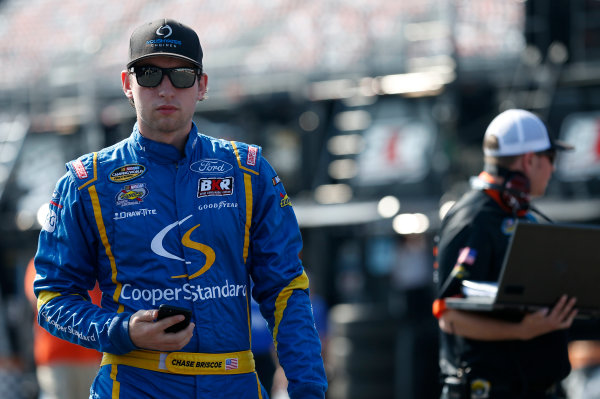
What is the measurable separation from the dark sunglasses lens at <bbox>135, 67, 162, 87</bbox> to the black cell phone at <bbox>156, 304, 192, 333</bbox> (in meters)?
0.75

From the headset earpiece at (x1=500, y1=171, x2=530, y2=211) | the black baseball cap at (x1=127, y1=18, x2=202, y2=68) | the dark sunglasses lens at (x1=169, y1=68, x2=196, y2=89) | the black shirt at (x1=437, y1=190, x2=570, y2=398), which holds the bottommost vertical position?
the black shirt at (x1=437, y1=190, x2=570, y2=398)

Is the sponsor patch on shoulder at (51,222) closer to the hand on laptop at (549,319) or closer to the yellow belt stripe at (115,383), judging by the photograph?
the yellow belt stripe at (115,383)

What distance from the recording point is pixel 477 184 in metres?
5.20

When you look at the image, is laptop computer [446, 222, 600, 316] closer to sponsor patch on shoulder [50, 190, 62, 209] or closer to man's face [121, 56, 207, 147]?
man's face [121, 56, 207, 147]

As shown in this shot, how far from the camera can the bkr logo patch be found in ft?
12.0

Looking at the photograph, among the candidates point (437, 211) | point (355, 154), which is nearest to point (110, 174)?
point (437, 211)

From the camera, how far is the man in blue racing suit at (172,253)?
3.51 meters

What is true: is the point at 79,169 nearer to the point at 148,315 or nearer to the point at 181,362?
the point at 148,315

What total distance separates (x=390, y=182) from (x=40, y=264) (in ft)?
29.5

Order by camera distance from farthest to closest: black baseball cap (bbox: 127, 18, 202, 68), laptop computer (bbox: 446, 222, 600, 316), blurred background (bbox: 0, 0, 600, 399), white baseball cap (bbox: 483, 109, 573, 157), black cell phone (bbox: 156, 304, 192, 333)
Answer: blurred background (bbox: 0, 0, 600, 399), white baseball cap (bbox: 483, 109, 573, 157), laptop computer (bbox: 446, 222, 600, 316), black baseball cap (bbox: 127, 18, 202, 68), black cell phone (bbox: 156, 304, 192, 333)

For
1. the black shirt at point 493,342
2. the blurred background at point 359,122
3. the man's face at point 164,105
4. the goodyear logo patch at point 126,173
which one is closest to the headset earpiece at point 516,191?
the black shirt at point 493,342

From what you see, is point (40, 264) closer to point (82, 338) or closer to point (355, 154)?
point (82, 338)

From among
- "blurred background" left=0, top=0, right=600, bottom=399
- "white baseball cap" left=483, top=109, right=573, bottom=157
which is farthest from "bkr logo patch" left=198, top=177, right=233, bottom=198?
"blurred background" left=0, top=0, right=600, bottom=399

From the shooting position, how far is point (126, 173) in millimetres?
3643
